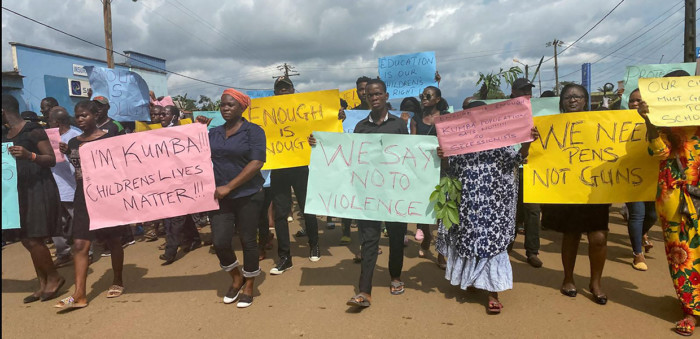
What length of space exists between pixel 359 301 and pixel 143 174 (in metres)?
2.39

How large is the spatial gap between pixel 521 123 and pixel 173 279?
164 inches

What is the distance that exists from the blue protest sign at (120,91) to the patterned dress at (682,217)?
274 inches

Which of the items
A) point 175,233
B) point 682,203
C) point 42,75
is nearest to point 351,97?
point 175,233

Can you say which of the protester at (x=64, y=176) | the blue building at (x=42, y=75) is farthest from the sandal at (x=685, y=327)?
the blue building at (x=42, y=75)

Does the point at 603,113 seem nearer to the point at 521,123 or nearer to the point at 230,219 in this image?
the point at 521,123

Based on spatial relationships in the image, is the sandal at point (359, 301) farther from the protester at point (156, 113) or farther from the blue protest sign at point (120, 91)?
the blue protest sign at point (120, 91)

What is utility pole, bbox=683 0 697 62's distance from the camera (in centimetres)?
1030

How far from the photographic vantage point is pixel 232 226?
3.66 metres

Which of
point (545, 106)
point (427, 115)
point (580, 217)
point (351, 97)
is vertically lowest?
point (580, 217)

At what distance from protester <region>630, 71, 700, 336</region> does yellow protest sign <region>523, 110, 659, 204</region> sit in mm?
235

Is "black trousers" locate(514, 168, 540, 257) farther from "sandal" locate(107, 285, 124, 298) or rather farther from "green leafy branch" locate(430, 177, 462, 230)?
"sandal" locate(107, 285, 124, 298)

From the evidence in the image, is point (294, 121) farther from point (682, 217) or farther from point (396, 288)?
point (682, 217)

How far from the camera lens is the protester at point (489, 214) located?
335 centimetres

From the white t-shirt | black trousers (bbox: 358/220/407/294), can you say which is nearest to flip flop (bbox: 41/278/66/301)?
the white t-shirt
